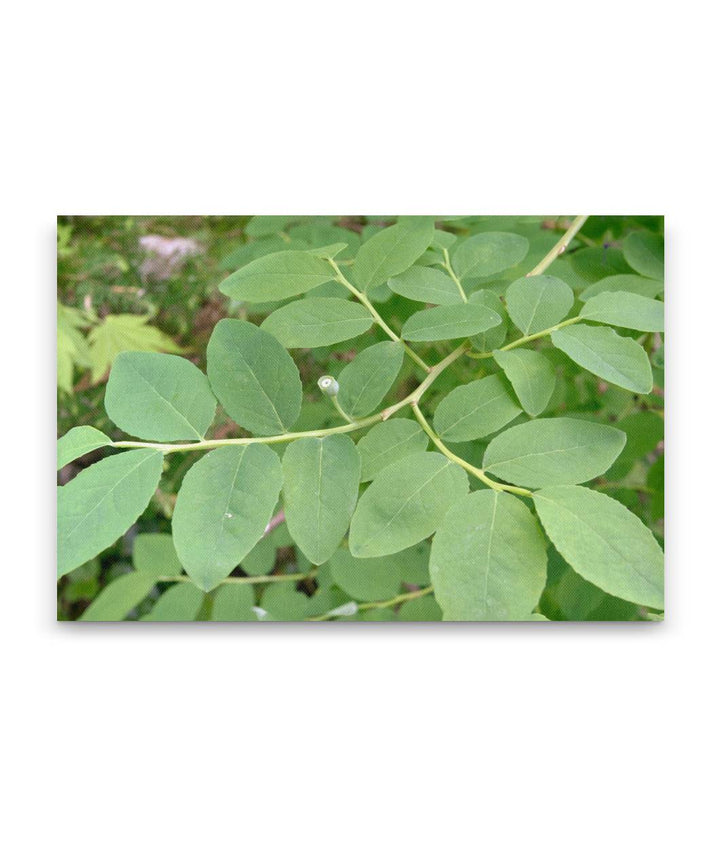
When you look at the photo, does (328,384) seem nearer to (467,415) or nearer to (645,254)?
(467,415)

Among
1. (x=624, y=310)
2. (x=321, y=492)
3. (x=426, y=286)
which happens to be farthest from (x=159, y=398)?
(x=624, y=310)

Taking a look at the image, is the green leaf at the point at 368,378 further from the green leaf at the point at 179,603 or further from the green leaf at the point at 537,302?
the green leaf at the point at 179,603

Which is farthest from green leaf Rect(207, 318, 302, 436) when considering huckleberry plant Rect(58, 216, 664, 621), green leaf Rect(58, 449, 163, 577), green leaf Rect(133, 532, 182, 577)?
green leaf Rect(133, 532, 182, 577)
